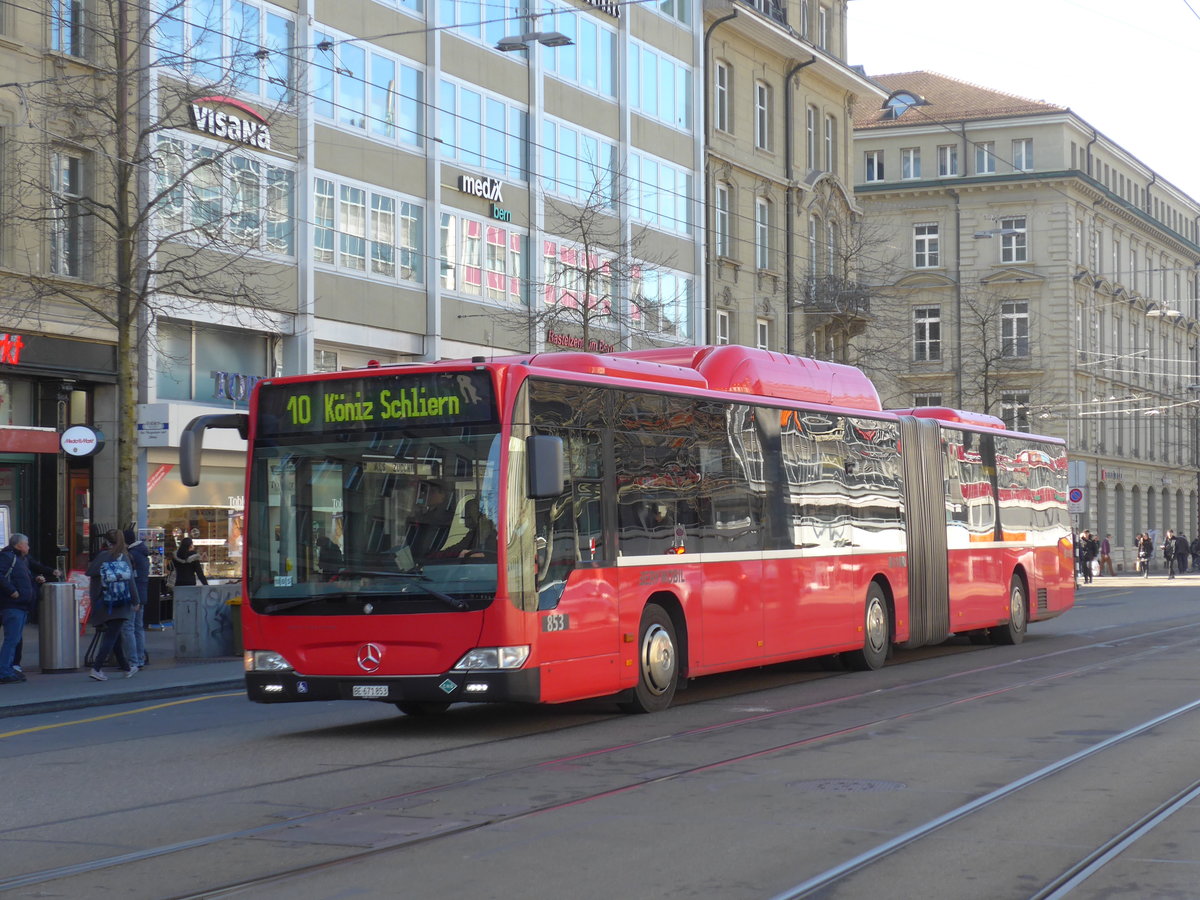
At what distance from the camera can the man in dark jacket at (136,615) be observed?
19.1 metres

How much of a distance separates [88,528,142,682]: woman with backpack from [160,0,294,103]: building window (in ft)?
35.4

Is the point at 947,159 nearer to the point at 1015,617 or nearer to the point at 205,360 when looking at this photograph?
the point at 205,360

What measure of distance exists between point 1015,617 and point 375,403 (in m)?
13.3

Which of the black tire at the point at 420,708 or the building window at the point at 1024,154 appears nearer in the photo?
the black tire at the point at 420,708

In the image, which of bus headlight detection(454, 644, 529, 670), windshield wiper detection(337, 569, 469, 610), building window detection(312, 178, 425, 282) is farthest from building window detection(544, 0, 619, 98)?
bus headlight detection(454, 644, 529, 670)

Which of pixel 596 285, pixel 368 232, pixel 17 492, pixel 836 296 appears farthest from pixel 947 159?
pixel 17 492

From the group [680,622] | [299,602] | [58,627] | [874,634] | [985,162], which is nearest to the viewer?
[299,602]

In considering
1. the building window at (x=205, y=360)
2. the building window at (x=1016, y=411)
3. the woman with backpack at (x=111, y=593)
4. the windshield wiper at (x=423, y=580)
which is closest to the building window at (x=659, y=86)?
the building window at (x=205, y=360)

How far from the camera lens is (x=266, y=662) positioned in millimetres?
12906

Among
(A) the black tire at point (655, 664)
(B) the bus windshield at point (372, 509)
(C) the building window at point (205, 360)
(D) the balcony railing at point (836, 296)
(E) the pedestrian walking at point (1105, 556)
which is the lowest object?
(E) the pedestrian walking at point (1105, 556)

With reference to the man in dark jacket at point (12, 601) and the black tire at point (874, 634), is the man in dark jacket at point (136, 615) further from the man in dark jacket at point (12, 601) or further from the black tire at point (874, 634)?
the black tire at point (874, 634)

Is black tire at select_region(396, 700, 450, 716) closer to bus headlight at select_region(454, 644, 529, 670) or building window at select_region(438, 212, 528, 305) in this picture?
bus headlight at select_region(454, 644, 529, 670)

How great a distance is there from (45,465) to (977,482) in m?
14.5

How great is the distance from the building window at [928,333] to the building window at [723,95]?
1143 inches
